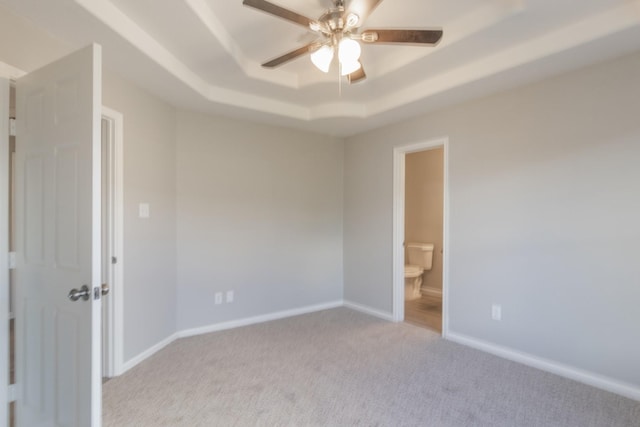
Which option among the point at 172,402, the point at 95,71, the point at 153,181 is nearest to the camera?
the point at 95,71

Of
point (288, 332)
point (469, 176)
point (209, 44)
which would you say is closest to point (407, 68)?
point (469, 176)

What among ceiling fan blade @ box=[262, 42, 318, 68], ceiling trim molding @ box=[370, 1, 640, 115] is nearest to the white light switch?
ceiling fan blade @ box=[262, 42, 318, 68]

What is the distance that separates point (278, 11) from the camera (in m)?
1.66

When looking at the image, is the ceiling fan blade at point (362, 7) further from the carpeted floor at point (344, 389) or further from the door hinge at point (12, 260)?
the carpeted floor at point (344, 389)

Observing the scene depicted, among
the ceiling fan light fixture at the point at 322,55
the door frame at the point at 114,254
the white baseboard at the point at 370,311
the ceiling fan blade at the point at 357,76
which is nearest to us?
the ceiling fan light fixture at the point at 322,55

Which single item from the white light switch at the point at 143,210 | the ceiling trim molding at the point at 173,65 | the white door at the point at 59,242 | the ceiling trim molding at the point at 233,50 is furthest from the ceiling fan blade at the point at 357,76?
the white light switch at the point at 143,210

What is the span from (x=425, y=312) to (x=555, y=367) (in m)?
1.71

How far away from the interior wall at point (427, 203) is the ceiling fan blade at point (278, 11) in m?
3.63

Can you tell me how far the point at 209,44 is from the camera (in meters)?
2.37

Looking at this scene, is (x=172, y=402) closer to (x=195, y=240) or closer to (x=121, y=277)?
(x=121, y=277)

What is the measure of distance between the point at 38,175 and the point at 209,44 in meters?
1.38

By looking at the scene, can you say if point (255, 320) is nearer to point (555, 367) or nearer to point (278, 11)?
point (555, 367)

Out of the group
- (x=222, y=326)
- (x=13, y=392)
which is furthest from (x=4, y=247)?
(x=222, y=326)

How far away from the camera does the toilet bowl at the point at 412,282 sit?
4.59 m
